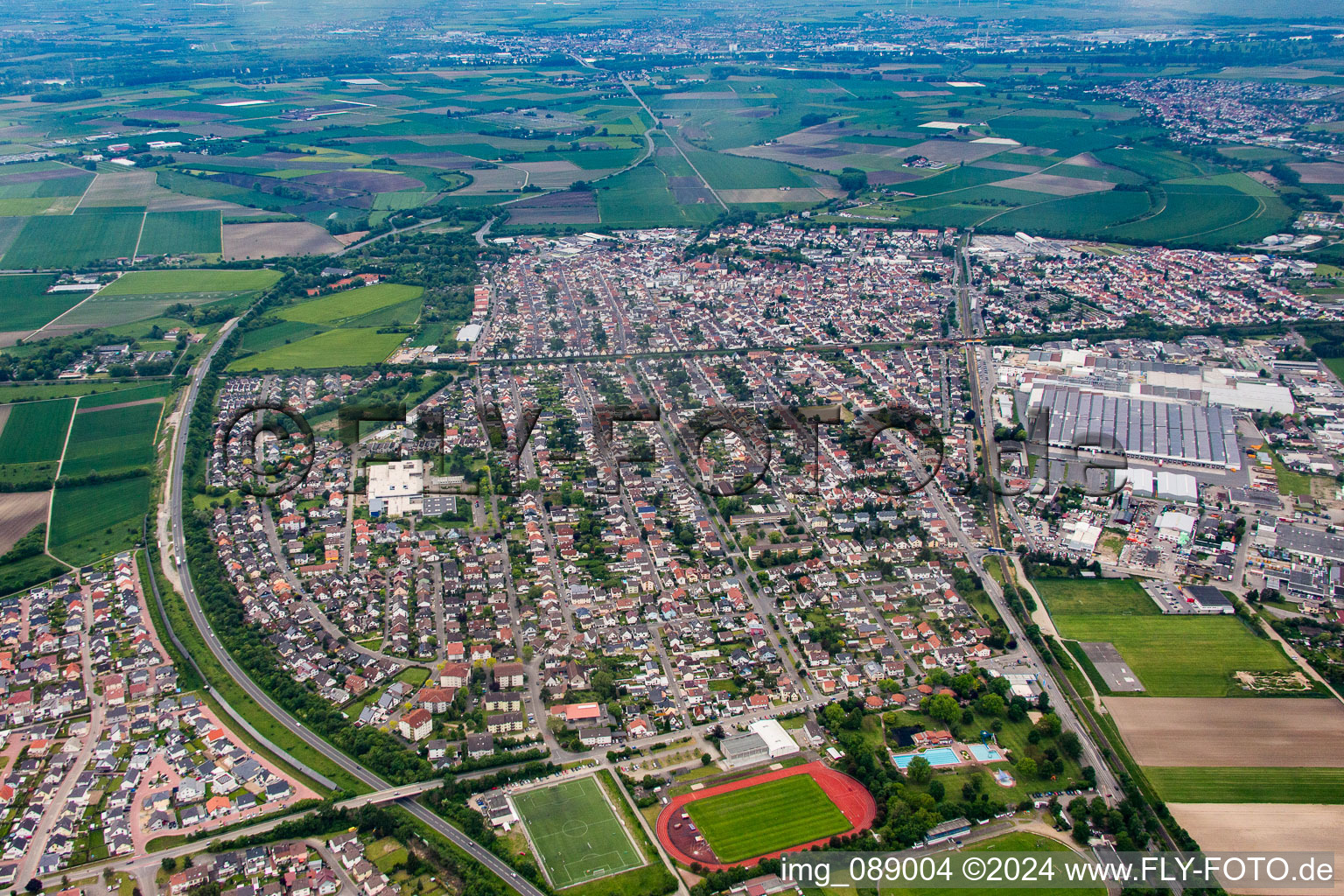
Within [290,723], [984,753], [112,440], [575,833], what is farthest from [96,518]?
[984,753]

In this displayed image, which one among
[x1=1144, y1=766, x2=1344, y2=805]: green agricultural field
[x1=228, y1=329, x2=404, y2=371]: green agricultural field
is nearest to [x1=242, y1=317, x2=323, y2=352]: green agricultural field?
[x1=228, y1=329, x2=404, y2=371]: green agricultural field

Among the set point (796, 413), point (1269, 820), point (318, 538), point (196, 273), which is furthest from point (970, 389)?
point (196, 273)

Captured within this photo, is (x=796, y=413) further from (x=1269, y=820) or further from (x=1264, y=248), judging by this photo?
(x=1264, y=248)

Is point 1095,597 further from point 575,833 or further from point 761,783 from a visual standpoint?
point 575,833

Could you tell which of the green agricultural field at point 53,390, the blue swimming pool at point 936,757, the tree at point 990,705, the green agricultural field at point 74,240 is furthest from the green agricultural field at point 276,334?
the tree at point 990,705

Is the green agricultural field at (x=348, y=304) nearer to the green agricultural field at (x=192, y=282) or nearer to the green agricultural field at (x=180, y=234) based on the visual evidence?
the green agricultural field at (x=192, y=282)

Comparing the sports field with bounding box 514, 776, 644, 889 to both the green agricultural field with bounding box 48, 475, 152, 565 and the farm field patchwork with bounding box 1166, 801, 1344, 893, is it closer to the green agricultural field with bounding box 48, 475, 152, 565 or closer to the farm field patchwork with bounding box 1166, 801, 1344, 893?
the farm field patchwork with bounding box 1166, 801, 1344, 893
